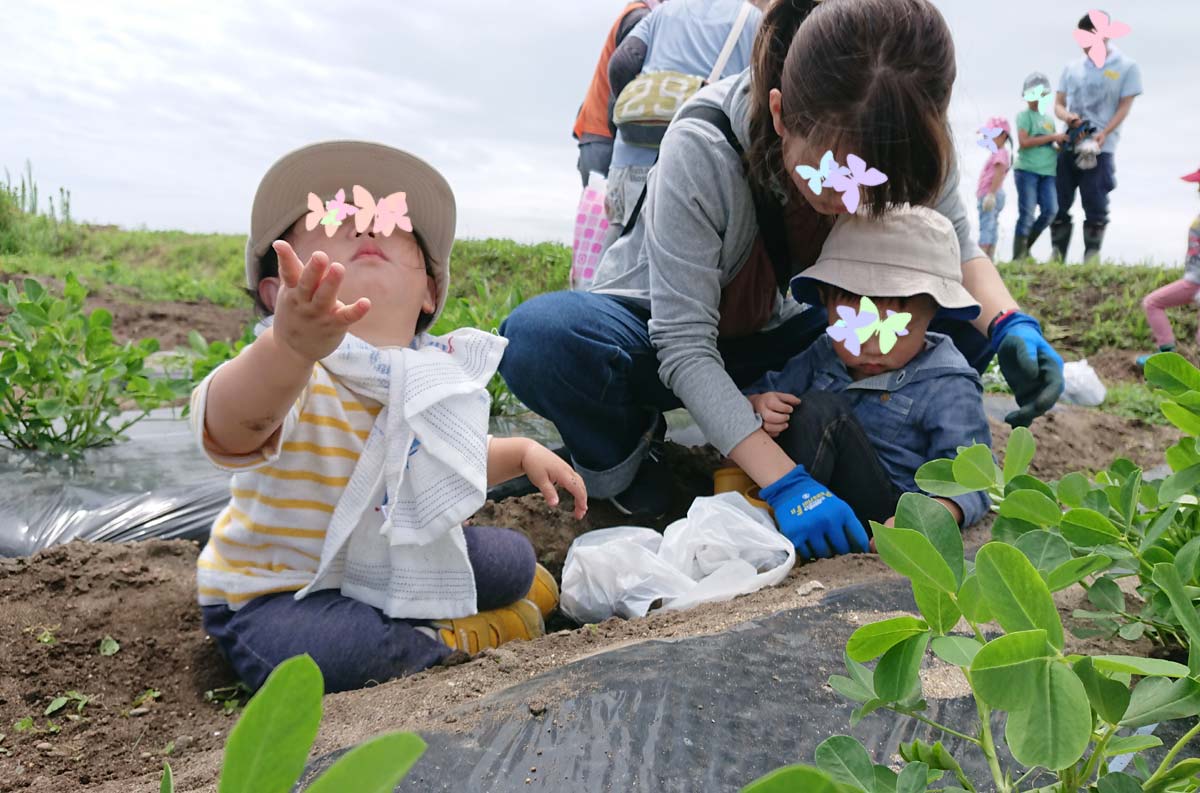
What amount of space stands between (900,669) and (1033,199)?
26.3ft

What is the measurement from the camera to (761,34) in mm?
1852

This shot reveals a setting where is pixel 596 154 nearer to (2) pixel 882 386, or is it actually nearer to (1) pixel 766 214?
(1) pixel 766 214

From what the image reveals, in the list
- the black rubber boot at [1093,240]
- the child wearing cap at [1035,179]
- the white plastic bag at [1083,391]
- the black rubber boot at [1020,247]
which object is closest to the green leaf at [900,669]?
the white plastic bag at [1083,391]

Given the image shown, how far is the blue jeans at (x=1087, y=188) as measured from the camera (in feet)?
24.1

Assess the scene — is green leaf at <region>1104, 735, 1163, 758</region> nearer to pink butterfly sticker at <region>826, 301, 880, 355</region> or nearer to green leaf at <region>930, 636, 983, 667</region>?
green leaf at <region>930, 636, 983, 667</region>

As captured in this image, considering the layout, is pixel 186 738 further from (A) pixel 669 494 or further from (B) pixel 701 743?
(A) pixel 669 494

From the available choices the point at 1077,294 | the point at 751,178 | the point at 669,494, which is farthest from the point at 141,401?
the point at 1077,294

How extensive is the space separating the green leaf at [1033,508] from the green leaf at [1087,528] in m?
0.01

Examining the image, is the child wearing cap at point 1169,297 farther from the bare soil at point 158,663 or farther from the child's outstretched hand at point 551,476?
the child's outstretched hand at point 551,476

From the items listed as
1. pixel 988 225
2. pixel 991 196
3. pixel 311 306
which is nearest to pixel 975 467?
pixel 311 306

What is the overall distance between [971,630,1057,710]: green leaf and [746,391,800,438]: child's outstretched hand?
1.72 m

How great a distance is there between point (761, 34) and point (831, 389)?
0.83 metres

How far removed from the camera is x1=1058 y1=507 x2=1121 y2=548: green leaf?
0.68m

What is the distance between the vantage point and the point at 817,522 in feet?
5.91
